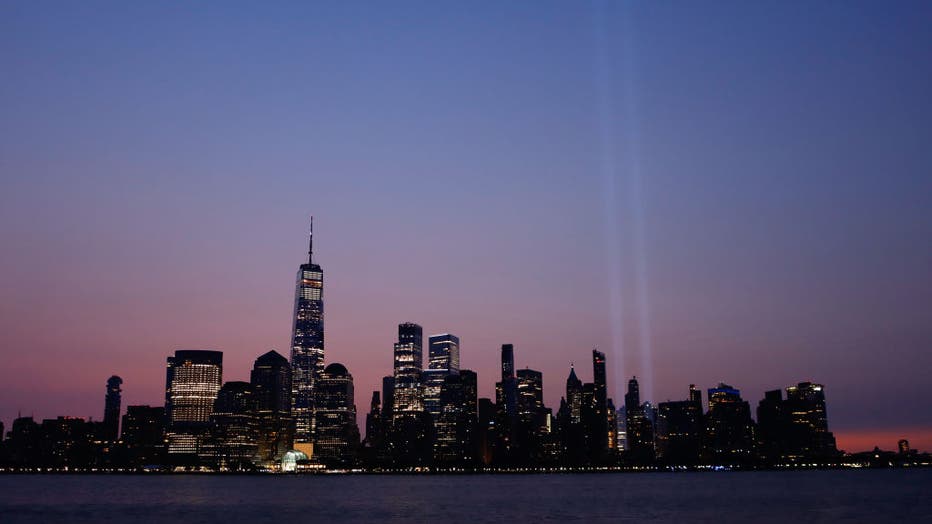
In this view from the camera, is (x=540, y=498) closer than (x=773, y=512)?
No

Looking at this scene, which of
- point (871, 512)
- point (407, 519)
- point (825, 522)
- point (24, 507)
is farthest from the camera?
point (24, 507)

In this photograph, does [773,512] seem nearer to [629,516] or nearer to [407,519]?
[629,516]

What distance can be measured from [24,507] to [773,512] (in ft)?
344

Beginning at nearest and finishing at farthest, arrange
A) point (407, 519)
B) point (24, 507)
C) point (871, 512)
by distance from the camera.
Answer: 1. point (407, 519)
2. point (871, 512)
3. point (24, 507)

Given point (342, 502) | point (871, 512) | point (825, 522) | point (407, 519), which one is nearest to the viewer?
point (825, 522)

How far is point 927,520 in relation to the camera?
332ft

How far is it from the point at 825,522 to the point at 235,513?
7289 centimetres

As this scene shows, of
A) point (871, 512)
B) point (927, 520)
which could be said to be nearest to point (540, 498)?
point (871, 512)

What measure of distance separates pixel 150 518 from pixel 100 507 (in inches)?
1089

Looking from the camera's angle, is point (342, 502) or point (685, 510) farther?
point (342, 502)

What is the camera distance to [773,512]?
112 meters

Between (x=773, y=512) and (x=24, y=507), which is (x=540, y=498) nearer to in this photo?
(x=773, y=512)

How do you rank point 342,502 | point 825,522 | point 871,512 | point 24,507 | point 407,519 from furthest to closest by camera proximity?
1. point 342,502
2. point 24,507
3. point 871,512
4. point 407,519
5. point 825,522

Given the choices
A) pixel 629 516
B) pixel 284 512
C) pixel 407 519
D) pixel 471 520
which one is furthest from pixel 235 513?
pixel 629 516
